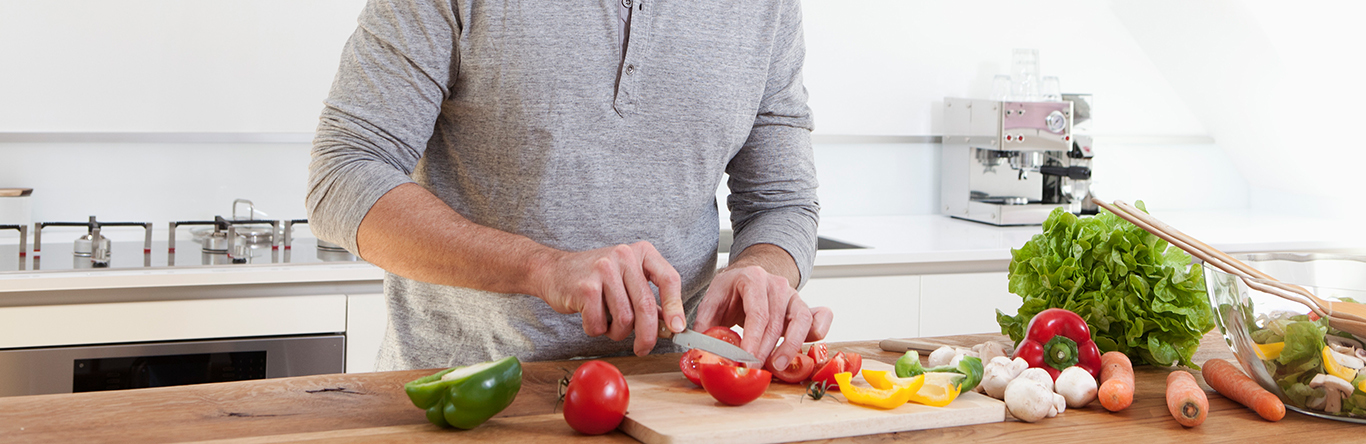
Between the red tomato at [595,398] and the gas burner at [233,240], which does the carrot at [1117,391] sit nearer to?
the red tomato at [595,398]

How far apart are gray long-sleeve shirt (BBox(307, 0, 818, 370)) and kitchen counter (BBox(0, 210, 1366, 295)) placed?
0.69 meters

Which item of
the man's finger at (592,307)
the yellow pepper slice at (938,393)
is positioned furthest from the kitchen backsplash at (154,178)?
the yellow pepper slice at (938,393)

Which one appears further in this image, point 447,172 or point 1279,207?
point 1279,207

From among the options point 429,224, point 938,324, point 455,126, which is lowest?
point 938,324

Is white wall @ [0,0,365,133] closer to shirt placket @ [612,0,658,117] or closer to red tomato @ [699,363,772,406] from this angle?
shirt placket @ [612,0,658,117]

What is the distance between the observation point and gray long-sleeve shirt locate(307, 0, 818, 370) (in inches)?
44.1

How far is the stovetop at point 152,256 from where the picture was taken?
6.51 ft

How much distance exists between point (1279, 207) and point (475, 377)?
10.9 ft

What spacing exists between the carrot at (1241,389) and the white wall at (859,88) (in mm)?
1917

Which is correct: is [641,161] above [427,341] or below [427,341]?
above

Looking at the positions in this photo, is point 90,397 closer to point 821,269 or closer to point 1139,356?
point 1139,356

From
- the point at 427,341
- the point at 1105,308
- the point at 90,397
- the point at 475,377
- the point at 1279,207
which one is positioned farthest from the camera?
the point at 1279,207

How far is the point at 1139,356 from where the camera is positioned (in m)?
1.19

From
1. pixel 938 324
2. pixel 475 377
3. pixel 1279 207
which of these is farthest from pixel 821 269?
pixel 1279 207
